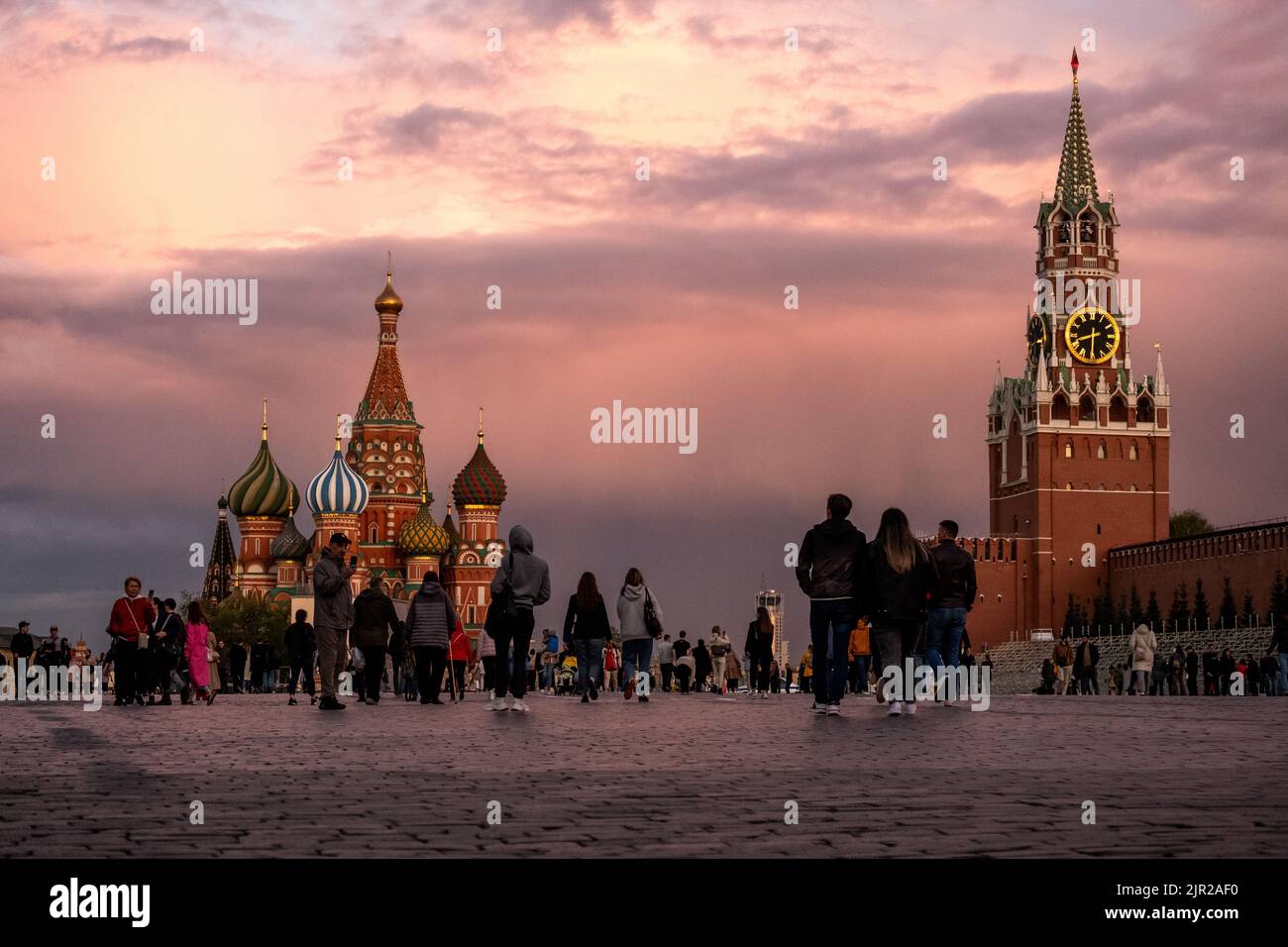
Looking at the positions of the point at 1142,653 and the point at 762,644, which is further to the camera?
the point at 1142,653

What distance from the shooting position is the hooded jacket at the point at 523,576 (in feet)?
52.7

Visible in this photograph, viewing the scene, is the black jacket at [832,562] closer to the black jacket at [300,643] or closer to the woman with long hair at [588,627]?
the woman with long hair at [588,627]

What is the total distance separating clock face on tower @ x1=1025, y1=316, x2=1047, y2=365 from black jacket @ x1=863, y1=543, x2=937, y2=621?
11436 cm

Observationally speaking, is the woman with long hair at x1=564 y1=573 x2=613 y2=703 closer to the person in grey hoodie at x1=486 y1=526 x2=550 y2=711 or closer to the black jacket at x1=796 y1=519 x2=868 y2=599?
the person in grey hoodie at x1=486 y1=526 x2=550 y2=711

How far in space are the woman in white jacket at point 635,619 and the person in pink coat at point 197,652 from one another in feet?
14.4

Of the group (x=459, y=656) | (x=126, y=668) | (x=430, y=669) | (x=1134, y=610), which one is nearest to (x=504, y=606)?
(x=430, y=669)

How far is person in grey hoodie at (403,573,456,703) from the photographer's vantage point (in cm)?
2016

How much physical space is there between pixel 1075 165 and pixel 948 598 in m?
121

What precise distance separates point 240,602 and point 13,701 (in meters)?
86.4

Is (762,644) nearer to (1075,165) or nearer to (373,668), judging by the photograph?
(373,668)

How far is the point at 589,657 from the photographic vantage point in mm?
21562

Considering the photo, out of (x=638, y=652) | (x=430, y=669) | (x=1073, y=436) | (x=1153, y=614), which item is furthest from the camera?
(x=1073, y=436)

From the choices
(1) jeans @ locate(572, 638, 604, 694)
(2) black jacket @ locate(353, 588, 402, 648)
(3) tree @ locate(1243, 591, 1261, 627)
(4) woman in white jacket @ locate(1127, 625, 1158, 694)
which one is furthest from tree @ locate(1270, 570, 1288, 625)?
(2) black jacket @ locate(353, 588, 402, 648)

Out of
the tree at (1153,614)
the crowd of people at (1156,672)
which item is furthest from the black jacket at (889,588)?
the tree at (1153,614)
